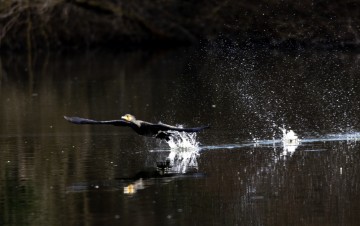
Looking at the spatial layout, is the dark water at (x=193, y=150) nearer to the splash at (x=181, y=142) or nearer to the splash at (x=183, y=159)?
the splash at (x=183, y=159)

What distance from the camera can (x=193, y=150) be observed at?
1460 centimetres

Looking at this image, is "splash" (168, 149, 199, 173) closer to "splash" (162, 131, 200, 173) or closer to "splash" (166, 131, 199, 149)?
"splash" (162, 131, 200, 173)

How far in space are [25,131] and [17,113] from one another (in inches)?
119

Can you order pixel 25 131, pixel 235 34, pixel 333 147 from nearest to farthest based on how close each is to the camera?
1. pixel 333 147
2. pixel 25 131
3. pixel 235 34

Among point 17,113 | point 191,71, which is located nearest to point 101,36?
point 191,71

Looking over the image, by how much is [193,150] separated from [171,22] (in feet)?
76.5

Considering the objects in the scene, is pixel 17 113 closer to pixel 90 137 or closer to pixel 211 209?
pixel 90 137

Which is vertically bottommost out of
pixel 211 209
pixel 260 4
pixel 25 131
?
pixel 211 209

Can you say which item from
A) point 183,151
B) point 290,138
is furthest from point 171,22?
point 183,151

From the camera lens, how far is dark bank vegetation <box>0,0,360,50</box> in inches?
1260

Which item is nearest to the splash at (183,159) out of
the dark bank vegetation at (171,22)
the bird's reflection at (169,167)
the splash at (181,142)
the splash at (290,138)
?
the bird's reflection at (169,167)

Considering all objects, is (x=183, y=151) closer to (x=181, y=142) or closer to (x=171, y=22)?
(x=181, y=142)

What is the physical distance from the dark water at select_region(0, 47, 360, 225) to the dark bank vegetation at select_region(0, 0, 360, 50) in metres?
3.93

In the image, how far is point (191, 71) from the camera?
27.7 m
